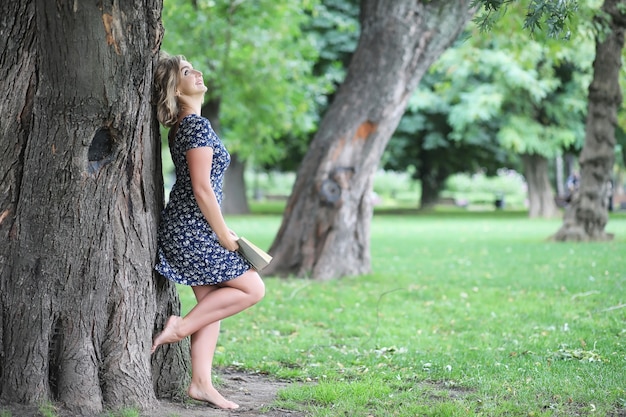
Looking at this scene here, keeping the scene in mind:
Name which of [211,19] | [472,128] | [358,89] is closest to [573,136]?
[472,128]

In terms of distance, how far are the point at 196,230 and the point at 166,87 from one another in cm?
88

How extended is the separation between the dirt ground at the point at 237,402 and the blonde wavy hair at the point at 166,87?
1750 mm

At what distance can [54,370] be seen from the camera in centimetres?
465

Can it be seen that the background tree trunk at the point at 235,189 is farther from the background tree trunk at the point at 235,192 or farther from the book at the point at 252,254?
the book at the point at 252,254

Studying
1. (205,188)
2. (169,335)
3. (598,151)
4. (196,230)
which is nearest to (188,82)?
(205,188)

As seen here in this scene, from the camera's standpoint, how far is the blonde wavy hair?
500 centimetres

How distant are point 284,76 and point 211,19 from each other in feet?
12.7

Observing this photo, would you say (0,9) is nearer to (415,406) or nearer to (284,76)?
(415,406)

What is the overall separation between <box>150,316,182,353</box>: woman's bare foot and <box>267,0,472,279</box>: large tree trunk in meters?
6.50

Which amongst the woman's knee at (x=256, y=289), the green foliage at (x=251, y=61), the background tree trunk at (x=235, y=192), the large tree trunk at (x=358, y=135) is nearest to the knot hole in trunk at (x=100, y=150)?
the woman's knee at (x=256, y=289)

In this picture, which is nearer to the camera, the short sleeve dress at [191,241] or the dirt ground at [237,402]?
the dirt ground at [237,402]

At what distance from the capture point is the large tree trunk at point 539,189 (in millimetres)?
32188

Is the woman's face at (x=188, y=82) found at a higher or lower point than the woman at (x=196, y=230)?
higher

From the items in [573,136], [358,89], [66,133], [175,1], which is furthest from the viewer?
[573,136]
